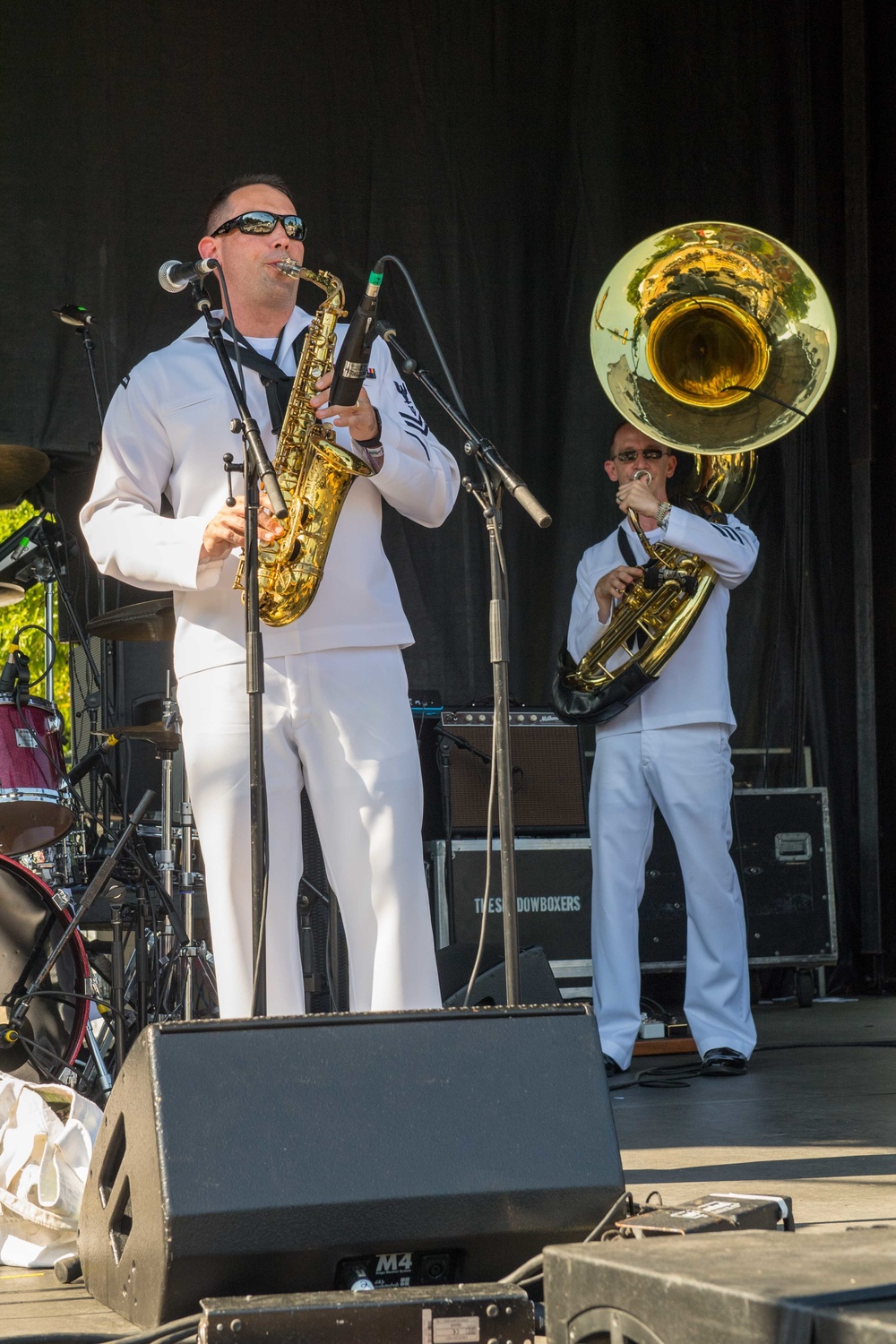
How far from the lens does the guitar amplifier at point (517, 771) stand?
16.7 ft

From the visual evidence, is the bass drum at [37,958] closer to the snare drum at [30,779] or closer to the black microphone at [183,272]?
the snare drum at [30,779]

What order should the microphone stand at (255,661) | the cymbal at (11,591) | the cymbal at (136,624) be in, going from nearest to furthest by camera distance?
the microphone stand at (255,661) < the cymbal at (136,624) < the cymbal at (11,591)

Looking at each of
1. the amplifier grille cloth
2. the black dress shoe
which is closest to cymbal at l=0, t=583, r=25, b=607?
the amplifier grille cloth

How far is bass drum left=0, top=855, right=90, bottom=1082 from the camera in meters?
3.87

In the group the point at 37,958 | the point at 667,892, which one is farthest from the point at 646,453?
the point at 37,958

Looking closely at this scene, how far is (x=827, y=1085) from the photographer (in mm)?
3807

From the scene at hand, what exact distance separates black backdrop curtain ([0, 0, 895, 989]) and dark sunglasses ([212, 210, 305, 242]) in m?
2.52

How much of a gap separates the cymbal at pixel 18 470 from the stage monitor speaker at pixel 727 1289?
362 centimetres

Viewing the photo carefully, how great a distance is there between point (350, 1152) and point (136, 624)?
7.65 feet

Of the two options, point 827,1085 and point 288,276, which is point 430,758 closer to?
point 827,1085

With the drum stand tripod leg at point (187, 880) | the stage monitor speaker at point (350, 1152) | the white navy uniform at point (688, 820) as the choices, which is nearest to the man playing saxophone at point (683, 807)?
the white navy uniform at point (688, 820)

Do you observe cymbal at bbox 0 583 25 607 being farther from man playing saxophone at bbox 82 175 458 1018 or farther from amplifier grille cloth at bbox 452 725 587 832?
man playing saxophone at bbox 82 175 458 1018

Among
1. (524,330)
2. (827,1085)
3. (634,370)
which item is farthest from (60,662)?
(827,1085)

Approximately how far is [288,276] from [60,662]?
10.0 m
